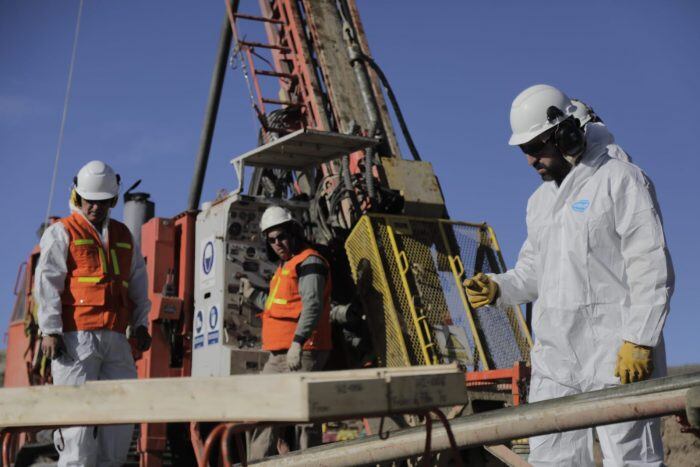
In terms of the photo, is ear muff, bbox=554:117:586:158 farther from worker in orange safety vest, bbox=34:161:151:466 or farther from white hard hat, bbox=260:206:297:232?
white hard hat, bbox=260:206:297:232

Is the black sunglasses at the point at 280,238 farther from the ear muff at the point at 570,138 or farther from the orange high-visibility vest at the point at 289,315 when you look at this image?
the ear muff at the point at 570,138

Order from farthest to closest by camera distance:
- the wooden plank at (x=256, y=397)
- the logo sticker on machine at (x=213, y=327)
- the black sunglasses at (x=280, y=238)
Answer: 1. the logo sticker on machine at (x=213, y=327)
2. the black sunglasses at (x=280, y=238)
3. the wooden plank at (x=256, y=397)

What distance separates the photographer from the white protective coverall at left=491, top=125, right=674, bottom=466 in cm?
404

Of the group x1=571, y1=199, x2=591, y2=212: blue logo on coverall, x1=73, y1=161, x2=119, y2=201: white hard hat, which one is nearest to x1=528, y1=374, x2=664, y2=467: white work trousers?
x1=571, y1=199, x2=591, y2=212: blue logo on coverall

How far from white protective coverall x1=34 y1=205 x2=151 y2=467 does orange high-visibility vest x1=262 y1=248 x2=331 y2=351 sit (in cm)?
132

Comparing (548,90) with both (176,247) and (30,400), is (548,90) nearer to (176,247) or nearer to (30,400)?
(30,400)

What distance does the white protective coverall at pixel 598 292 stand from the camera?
159 inches

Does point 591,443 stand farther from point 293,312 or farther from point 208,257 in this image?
point 208,257

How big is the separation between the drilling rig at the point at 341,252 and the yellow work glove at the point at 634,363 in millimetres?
2394

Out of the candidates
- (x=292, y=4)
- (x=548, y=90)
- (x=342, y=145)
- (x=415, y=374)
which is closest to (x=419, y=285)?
(x=342, y=145)

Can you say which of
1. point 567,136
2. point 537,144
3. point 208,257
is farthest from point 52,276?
point 567,136

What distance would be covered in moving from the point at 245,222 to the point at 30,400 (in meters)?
4.82

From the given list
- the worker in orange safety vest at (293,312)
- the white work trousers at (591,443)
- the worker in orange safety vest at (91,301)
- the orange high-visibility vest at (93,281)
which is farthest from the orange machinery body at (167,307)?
the white work trousers at (591,443)

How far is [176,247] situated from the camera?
919cm
